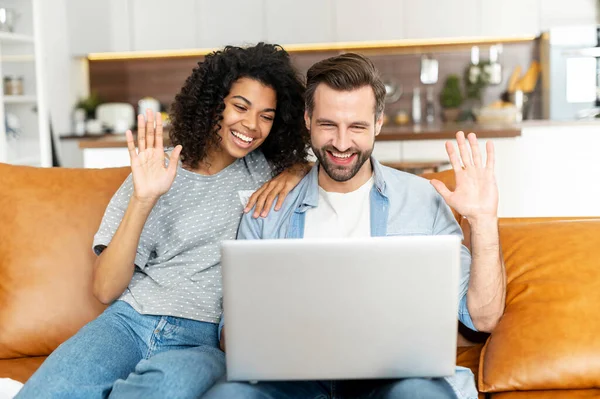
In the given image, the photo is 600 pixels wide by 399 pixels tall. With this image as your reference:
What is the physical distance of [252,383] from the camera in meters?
1.58

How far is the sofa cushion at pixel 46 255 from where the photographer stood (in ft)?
7.02

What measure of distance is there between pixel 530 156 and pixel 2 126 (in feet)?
10.9

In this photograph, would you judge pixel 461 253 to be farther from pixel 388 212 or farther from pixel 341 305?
pixel 341 305

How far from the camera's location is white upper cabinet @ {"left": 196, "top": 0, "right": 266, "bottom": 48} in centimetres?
597

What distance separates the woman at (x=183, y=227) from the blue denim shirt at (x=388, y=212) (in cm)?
5

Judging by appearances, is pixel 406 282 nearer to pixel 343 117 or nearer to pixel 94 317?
pixel 343 117

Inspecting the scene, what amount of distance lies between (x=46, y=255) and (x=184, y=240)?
0.46 meters

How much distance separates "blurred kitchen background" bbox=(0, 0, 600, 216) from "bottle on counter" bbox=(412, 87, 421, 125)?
0.01 metres

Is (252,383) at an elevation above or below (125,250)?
below

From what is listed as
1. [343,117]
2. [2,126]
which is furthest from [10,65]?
[343,117]

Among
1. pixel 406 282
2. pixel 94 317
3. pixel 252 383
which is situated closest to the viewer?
pixel 406 282

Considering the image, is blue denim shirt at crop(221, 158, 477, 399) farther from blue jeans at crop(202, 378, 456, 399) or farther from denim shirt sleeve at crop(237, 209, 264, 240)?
blue jeans at crop(202, 378, 456, 399)

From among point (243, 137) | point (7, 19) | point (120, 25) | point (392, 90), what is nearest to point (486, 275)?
point (243, 137)

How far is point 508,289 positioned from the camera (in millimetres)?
1946
